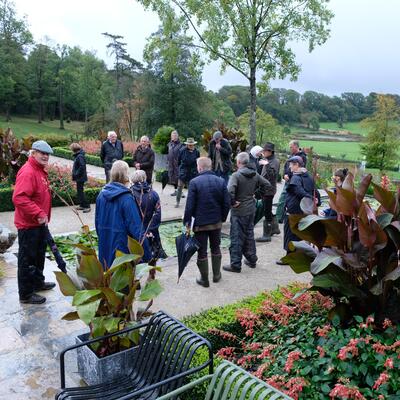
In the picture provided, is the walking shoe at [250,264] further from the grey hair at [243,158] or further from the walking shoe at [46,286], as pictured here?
the walking shoe at [46,286]

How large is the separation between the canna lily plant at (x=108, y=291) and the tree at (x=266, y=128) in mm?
30072

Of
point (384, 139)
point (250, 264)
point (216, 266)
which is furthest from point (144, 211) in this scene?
point (384, 139)

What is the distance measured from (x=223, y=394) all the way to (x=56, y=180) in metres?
10.7

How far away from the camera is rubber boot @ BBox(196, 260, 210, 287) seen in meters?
6.06

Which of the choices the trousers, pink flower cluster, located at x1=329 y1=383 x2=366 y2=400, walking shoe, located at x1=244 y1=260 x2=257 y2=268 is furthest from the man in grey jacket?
pink flower cluster, located at x1=329 y1=383 x2=366 y2=400

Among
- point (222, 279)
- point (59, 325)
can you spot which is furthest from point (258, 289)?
point (59, 325)

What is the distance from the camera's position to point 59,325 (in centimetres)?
488

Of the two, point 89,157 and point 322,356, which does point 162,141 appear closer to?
point 89,157

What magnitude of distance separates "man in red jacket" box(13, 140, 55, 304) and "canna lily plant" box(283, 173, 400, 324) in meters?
3.06

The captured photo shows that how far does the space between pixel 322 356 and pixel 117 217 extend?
7.88 ft

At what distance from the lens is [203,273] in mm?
6109

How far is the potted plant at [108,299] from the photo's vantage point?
342cm

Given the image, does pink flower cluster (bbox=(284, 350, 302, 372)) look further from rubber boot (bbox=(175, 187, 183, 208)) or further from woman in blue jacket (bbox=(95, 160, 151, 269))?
rubber boot (bbox=(175, 187, 183, 208))

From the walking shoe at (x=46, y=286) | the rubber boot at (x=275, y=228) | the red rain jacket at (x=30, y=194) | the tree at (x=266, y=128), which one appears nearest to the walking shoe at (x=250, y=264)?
the rubber boot at (x=275, y=228)
